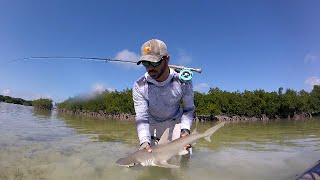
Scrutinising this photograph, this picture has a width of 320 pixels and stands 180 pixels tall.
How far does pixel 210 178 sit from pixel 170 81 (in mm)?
1924

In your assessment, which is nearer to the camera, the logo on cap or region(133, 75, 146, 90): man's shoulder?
the logo on cap

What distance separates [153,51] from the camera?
4.83 meters

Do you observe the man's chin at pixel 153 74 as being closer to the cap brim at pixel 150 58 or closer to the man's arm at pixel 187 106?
the cap brim at pixel 150 58

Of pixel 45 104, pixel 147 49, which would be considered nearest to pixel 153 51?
pixel 147 49

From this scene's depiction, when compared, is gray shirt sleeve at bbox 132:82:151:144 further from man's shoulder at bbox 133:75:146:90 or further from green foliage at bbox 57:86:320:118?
green foliage at bbox 57:86:320:118

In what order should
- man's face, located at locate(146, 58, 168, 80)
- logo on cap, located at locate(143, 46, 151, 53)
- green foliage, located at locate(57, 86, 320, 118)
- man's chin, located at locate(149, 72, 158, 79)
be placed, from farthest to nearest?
green foliage, located at locate(57, 86, 320, 118), man's chin, located at locate(149, 72, 158, 79), man's face, located at locate(146, 58, 168, 80), logo on cap, located at locate(143, 46, 151, 53)

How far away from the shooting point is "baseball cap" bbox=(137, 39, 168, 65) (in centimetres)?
479

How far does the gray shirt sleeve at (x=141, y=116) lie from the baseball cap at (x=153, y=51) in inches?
30.4

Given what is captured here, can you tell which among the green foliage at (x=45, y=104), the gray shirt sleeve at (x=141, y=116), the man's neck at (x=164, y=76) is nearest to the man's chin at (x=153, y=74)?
the man's neck at (x=164, y=76)

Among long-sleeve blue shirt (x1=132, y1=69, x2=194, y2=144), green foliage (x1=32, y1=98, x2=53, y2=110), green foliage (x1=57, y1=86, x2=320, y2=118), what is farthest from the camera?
green foliage (x1=32, y1=98, x2=53, y2=110)

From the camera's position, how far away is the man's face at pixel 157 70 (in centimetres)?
499

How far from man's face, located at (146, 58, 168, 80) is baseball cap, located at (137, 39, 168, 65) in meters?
0.15

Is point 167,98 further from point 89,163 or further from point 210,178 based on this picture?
point 89,163

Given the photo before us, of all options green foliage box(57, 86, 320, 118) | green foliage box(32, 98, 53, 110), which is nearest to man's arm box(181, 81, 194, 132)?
green foliage box(57, 86, 320, 118)
